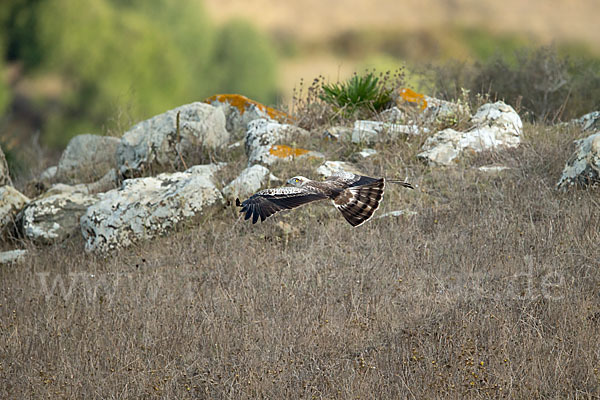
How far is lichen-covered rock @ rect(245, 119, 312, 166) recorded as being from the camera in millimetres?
8281

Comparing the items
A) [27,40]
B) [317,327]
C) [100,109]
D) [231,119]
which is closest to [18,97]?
[100,109]

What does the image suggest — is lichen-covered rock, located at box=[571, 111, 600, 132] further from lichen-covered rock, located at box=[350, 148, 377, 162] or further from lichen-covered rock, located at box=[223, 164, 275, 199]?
lichen-covered rock, located at box=[223, 164, 275, 199]

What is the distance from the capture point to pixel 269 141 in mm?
8555

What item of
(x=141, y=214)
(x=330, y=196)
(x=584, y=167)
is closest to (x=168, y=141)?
(x=141, y=214)

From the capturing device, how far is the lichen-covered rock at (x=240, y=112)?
10.1m

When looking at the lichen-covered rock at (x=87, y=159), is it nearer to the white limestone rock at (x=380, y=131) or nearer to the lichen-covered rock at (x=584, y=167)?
the white limestone rock at (x=380, y=131)

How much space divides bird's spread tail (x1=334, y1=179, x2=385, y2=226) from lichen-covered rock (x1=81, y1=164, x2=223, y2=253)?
9.52 ft

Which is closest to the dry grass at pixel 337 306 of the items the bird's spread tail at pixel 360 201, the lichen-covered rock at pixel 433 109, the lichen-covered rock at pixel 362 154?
the bird's spread tail at pixel 360 201

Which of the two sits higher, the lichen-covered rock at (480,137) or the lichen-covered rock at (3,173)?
the lichen-covered rock at (480,137)

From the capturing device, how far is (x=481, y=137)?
8328 mm

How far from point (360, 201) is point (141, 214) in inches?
134

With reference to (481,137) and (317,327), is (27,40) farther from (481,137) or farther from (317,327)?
(317,327)

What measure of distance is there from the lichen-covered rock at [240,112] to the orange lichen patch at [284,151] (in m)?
1.52

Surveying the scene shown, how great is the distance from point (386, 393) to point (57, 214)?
525 cm
